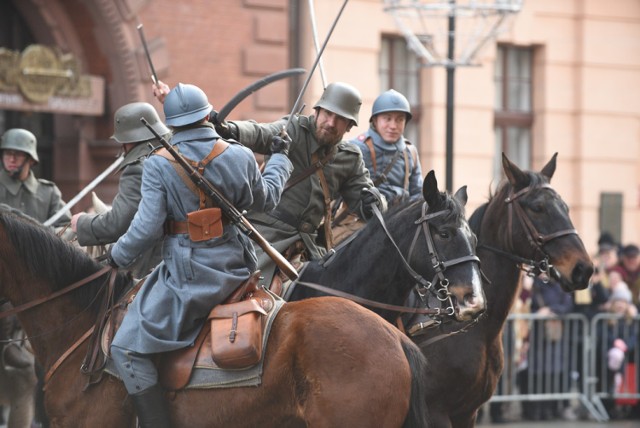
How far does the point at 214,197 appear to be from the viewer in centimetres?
663

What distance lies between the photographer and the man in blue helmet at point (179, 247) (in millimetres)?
6562

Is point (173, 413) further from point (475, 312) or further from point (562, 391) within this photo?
point (562, 391)

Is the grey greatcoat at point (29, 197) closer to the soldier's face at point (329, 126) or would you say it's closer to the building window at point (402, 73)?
the soldier's face at point (329, 126)

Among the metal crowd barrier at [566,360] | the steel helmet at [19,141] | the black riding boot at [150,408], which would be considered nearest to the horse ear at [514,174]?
the black riding boot at [150,408]

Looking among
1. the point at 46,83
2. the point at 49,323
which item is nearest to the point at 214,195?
the point at 49,323

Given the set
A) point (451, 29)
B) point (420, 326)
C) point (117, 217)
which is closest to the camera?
point (117, 217)

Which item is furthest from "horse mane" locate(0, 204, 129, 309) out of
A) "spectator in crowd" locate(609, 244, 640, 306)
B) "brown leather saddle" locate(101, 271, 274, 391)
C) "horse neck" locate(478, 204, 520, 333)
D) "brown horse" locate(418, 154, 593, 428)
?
"spectator in crowd" locate(609, 244, 640, 306)

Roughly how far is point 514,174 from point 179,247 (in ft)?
10.9

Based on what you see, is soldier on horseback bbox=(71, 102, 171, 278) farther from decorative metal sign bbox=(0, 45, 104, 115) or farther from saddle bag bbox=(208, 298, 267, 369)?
decorative metal sign bbox=(0, 45, 104, 115)

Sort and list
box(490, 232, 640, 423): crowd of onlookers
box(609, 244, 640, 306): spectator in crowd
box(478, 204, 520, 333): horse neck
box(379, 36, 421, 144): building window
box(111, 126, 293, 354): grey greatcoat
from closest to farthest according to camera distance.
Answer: box(111, 126, 293, 354): grey greatcoat, box(478, 204, 520, 333): horse neck, box(490, 232, 640, 423): crowd of onlookers, box(609, 244, 640, 306): spectator in crowd, box(379, 36, 421, 144): building window

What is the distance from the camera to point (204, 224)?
6.62 metres

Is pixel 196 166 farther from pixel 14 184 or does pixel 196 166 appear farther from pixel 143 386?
pixel 14 184

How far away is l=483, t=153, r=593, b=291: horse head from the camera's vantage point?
29.9 ft

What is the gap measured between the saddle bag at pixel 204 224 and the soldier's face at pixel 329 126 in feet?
6.26
